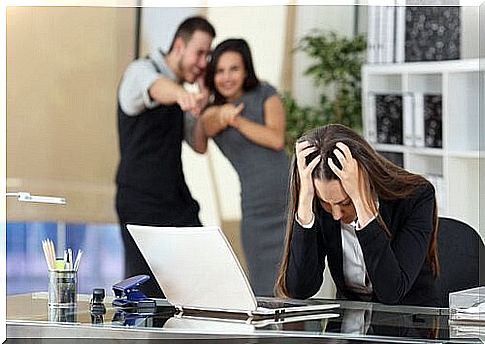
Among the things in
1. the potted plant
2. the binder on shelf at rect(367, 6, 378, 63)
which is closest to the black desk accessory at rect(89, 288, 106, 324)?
the potted plant

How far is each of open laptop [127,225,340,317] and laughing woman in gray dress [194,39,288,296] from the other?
2.56 metres

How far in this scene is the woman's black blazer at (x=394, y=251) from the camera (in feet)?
9.92

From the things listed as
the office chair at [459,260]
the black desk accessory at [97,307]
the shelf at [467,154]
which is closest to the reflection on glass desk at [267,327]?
the black desk accessory at [97,307]

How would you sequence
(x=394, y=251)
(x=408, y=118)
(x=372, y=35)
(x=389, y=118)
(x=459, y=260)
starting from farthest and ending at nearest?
(x=372, y=35) < (x=389, y=118) < (x=408, y=118) < (x=459, y=260) < (x=394, y=251)

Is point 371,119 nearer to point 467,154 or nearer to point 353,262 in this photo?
point 467,154

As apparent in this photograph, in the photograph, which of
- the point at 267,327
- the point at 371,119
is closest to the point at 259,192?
the point at 371,119

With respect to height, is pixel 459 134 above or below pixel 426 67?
below

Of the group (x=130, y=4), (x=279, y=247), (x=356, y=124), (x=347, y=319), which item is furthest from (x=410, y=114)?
(x=347, y=319)

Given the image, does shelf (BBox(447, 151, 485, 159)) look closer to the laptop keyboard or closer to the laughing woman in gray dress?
the laughing woman in gray dress

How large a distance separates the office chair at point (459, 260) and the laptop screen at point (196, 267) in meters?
0.89

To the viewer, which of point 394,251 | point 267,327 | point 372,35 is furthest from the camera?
point 372,35

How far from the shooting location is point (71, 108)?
5.45 metres

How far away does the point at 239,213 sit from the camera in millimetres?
5496

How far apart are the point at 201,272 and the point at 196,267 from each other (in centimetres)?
2
